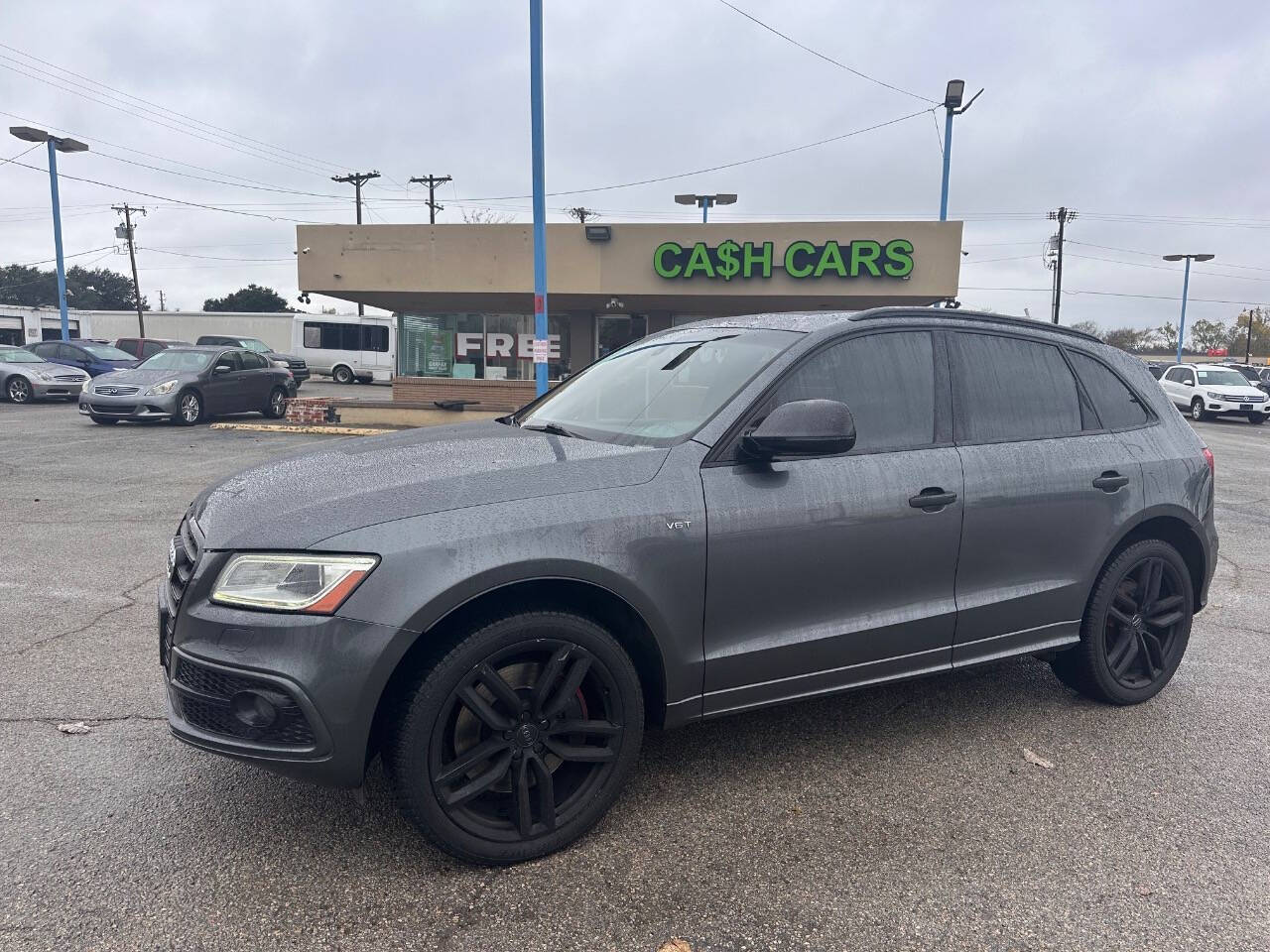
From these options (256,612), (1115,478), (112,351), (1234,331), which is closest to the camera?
(256,612)

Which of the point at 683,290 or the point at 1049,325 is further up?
the point at 683,290

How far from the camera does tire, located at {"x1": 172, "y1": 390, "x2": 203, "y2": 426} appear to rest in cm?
1580

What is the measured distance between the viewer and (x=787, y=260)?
1673 cm

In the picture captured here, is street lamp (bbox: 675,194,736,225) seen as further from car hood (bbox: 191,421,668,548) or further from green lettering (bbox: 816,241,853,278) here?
car hood (bbox: 191,421,668,548)

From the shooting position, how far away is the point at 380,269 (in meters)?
17.3

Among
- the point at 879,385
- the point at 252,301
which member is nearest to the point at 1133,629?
the point at 879,385

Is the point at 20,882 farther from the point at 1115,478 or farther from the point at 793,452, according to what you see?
the point at 1115,478

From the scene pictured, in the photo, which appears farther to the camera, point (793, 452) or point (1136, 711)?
point (1136, 711)

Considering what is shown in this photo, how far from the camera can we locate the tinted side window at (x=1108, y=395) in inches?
149

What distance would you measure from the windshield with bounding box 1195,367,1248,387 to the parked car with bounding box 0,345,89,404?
32.4 meters

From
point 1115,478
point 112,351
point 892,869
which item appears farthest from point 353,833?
point 112,351

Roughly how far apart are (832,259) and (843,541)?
14.6m

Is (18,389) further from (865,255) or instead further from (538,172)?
(865,255)

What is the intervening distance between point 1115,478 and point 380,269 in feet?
52.9
